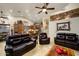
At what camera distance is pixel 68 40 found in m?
3.11

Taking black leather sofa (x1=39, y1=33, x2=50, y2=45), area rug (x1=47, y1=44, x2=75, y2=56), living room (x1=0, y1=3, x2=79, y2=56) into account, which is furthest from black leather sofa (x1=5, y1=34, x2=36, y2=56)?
area rug (x1=47, y1=44, x2=75, y2=56)

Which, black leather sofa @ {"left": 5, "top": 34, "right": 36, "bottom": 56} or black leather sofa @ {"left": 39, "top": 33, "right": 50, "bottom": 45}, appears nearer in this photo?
black leather sofa @ {"left": 5, "top": 34, "right": 36, "bottom": 56}

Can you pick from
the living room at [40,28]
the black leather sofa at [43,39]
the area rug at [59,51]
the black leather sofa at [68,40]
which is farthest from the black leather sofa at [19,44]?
the black leather sofa at [68,40]

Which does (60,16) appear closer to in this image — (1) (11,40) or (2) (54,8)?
(2) (54,8)

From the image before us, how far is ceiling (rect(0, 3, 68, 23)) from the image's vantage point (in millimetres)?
3107

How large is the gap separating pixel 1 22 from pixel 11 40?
42cm

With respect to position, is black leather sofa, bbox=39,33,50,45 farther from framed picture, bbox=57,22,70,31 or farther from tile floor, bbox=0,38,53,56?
framed picture, bbox=57,22,70,31

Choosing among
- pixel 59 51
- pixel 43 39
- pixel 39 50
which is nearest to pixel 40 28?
pixel 43 39

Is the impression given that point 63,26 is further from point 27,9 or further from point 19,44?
point 19,44

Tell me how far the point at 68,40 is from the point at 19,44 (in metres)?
0.97

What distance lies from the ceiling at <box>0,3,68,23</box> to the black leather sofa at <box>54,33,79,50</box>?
0.51m

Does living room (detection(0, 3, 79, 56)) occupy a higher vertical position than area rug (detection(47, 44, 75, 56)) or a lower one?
higher

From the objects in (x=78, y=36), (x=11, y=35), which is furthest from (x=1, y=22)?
(x=78, y=36)

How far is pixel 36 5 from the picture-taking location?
3166 mm
